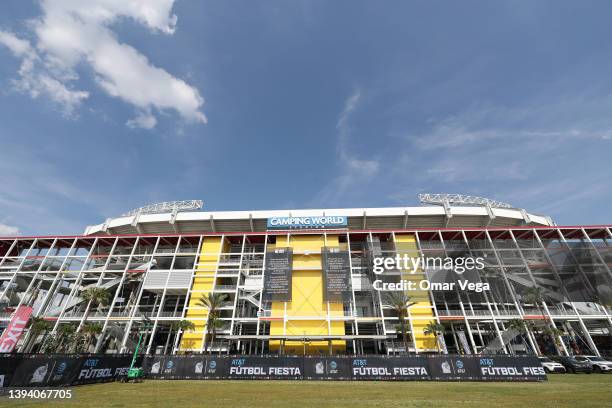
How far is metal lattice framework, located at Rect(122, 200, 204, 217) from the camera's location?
57500mm

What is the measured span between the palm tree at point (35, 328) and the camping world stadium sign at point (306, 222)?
3452cm

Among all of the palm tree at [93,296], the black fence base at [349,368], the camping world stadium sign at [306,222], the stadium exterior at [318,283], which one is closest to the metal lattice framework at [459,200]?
the stadium exterior at [318,283]

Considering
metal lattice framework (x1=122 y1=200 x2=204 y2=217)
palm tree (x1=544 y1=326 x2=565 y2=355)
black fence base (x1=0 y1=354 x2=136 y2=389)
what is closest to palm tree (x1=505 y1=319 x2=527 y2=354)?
palm tree (x1=544 y1=326 x2=565 y2=355)

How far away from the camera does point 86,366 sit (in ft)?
66.7

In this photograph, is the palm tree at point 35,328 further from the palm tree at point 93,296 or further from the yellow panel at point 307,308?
the yellow panel at point 307,308

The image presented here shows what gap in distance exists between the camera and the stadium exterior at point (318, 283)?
40438 millimetres

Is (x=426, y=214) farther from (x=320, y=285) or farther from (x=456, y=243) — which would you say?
(x=320, y=285)

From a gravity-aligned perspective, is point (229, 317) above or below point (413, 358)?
above

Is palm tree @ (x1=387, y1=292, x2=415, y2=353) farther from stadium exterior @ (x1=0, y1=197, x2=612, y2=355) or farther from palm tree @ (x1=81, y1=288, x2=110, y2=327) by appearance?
palm tree @ (x1=81, y1=288, x2=110, y2=327)

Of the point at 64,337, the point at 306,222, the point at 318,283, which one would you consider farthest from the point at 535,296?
the point at 64,337

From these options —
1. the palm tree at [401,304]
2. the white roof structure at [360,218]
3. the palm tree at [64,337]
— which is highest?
the white roof structure at [360,218]

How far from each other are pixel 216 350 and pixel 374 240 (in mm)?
30036

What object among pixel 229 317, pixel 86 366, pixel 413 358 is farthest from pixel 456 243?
pixel 86 366

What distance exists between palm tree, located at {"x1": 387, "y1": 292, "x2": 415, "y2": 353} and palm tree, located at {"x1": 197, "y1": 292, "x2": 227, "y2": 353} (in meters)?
24.6
